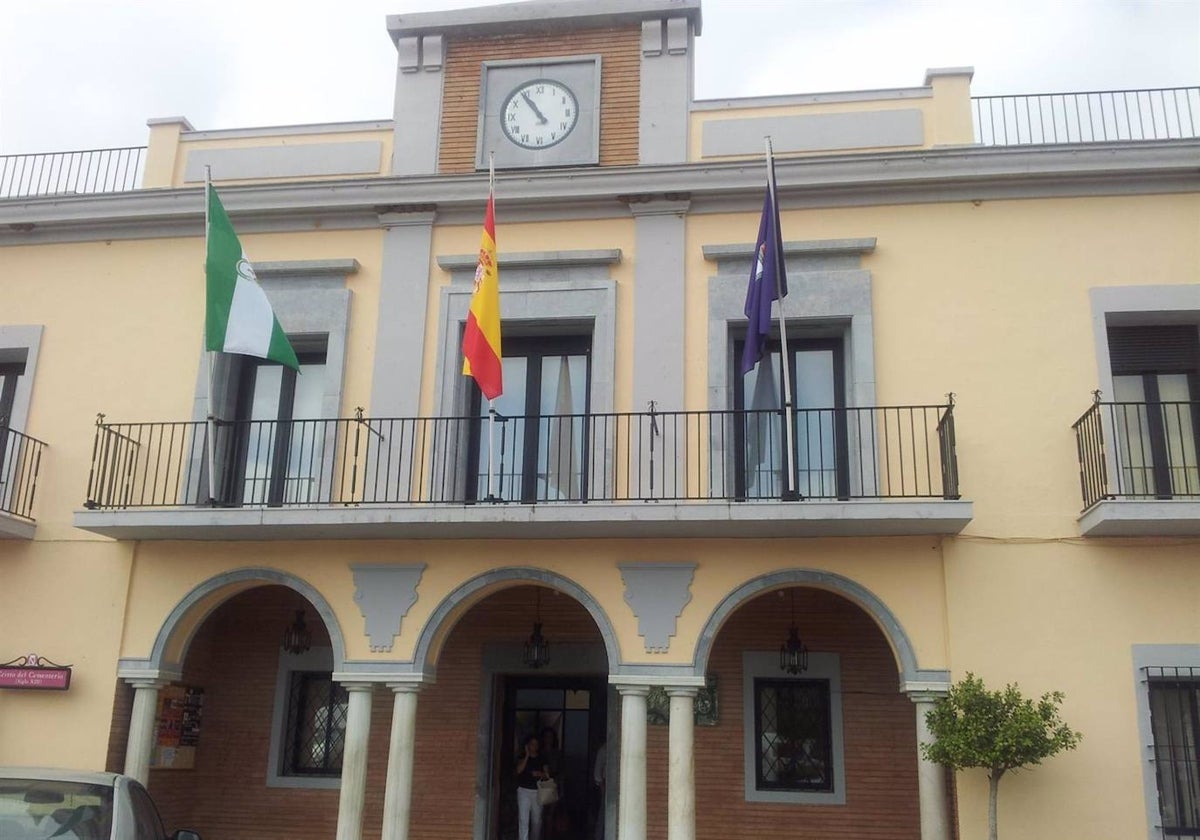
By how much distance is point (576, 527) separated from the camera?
9.88m

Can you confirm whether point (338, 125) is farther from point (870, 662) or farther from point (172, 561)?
point (870, 662)

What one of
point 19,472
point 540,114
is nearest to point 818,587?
point 540,114

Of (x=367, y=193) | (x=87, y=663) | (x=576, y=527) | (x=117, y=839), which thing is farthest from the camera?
(x=367, y=193)

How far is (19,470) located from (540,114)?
6.46 m

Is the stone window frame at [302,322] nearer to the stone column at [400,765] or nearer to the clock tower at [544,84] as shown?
the clock tower at [544,84]

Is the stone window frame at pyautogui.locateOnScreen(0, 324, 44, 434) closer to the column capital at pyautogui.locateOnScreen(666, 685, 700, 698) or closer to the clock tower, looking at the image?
the clock tower

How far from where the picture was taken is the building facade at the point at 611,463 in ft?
31.6

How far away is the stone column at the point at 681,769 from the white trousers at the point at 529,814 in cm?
225

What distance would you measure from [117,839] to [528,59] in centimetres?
848

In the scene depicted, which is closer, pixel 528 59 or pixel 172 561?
pixel 172 561

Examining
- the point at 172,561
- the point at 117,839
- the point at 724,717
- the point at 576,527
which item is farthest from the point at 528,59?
the point at 117,839

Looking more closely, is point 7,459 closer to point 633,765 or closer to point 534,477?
point 534,477

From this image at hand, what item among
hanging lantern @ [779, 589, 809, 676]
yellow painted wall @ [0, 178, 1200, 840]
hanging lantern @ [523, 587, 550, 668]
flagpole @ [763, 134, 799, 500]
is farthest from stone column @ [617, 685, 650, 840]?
flagpole @ [763, 134, 799, 500]

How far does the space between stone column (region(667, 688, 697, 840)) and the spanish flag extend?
3.17 m
